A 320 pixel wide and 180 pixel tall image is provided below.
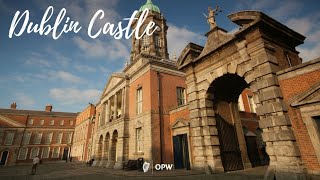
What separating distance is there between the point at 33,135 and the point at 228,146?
162 feet

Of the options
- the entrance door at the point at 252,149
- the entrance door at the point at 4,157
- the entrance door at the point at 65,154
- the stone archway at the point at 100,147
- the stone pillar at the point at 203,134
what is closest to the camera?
the stone pillar at the point at 203,134

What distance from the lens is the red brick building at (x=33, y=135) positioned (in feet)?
132

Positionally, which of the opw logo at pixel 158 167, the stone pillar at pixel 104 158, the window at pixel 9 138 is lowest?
the opw logo at pixel 158 167

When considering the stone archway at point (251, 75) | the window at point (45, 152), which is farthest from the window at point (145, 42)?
the window at point (45, 152)

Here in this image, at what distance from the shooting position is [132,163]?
14.5 metres

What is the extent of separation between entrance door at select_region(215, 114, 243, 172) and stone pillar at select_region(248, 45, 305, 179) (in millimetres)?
3653

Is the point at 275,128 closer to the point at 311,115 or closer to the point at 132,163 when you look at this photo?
the point at 311,115

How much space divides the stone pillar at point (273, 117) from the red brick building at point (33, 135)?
50159 millimetres

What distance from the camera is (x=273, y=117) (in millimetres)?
6992

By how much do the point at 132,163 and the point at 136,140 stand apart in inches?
88.3

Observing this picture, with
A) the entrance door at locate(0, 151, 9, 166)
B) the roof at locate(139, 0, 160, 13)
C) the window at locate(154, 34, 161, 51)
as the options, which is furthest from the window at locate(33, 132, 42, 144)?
the window at locate(154, 34, 161, 51)

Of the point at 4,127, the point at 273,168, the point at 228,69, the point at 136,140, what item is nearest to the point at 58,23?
the point at 228,69

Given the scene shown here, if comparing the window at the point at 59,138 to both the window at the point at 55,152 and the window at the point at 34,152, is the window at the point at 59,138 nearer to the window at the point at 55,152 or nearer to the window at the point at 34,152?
the window at the point at 55,152

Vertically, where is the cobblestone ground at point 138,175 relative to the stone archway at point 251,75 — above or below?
below
